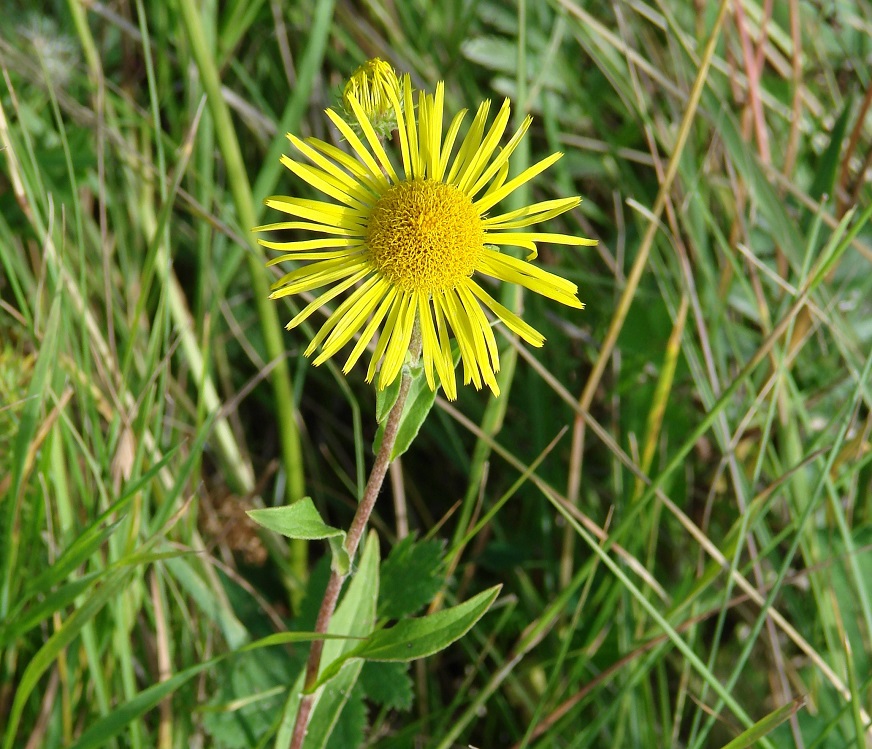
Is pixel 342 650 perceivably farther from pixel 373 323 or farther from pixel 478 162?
pixel 478 162

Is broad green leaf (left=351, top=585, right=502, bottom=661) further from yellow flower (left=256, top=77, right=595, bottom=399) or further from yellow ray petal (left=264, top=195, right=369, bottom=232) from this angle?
yellow ray petal (left=264, top=195, right=369, bottom=232)

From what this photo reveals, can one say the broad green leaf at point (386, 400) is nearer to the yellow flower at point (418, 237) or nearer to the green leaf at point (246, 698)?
the yellow flower at point (418, 237)

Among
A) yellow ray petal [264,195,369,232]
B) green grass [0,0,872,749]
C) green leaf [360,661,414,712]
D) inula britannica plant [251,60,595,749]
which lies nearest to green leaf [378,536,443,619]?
green grass [0,0,872,749]

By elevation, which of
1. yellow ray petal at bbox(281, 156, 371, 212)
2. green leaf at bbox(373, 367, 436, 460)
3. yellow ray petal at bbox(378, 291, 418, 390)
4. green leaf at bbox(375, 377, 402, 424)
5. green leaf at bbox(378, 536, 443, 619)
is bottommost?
green leaf at bbox(378, 536, 443, 619)

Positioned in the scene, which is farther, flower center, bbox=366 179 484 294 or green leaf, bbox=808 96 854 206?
green leaf, bbox=808 96 854 206

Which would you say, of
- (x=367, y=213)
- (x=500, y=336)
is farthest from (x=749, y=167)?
(x=367, y=213)

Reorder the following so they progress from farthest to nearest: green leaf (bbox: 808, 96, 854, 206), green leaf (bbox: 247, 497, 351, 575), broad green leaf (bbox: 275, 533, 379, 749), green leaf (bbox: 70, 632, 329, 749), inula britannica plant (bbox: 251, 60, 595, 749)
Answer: green leaf (bbox: 808, 96, 854, 206)
broad green leaf (bbox: 275, 533, 379, 749)
green leaf (bbox: 70, 632, 329, 749)
inula britannica plant (bbox: 251, 60, 595, 749)
green leaf (bbox: 247, 497, 351, 575)

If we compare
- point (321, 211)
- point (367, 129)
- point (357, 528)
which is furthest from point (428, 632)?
point (367, 129)

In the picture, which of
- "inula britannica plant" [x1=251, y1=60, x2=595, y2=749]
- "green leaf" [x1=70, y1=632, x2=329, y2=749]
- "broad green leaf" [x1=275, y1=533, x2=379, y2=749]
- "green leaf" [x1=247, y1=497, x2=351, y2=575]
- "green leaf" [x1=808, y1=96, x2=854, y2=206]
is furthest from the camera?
"green leaf" [x1=808, y1=96, x2=854, y2=206]
